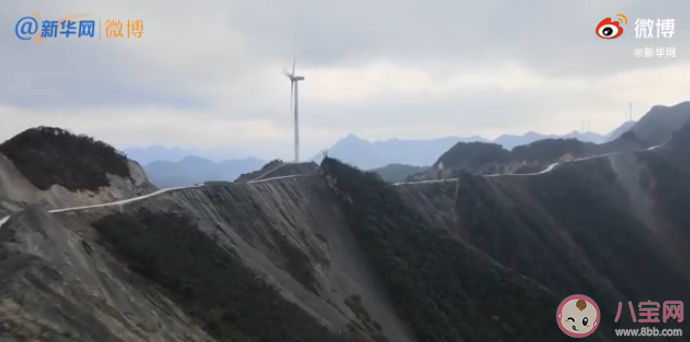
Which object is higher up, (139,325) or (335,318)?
(139,325)

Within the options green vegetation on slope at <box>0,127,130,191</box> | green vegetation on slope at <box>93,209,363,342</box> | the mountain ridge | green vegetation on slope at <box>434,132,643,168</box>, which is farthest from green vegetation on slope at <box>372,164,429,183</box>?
green vegetation on slope at <box>93,209,363,342</box>

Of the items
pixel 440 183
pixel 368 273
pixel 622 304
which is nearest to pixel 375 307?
pixel 368 273

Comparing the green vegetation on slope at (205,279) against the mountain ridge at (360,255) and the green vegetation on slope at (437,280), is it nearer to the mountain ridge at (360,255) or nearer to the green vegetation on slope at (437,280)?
the mountain ridge at (360,255)

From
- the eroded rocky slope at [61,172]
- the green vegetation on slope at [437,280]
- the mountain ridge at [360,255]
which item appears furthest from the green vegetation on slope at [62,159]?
the green vegetation on slope at [437,280]

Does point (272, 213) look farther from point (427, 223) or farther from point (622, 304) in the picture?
point (622, 304)

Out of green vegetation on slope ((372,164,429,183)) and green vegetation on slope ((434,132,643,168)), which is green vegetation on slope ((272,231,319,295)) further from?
green vegetation on slope ((372,164,429,183))

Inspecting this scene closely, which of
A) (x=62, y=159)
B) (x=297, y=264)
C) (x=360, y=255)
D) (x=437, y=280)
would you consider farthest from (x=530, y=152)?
(x=62, y=159)
